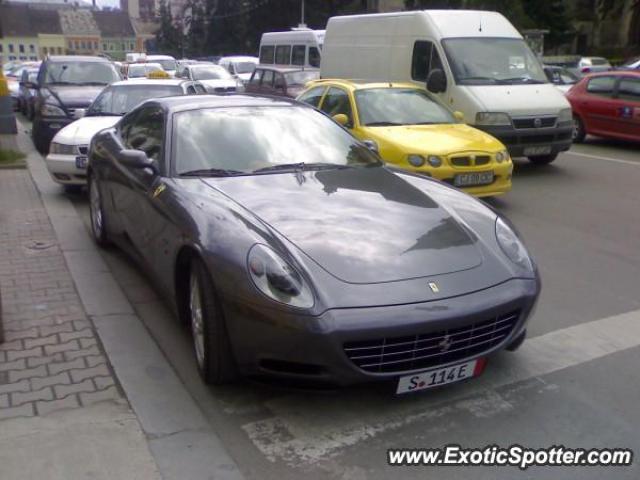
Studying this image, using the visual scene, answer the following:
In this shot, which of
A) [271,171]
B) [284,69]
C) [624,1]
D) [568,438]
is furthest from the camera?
[624,1]

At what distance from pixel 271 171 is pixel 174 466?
7.08ft

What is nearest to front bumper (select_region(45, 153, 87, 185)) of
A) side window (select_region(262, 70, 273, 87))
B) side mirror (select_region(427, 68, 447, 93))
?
side mirror (select_region(427, 68, 447, 93))

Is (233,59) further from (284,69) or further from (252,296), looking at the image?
(252,296)

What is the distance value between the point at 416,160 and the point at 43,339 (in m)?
4.78

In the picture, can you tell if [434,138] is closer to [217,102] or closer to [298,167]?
[217,102]

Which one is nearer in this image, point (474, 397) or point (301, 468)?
point (301, 468)

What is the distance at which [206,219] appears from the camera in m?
3.97

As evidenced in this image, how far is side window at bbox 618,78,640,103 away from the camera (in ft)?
41.8

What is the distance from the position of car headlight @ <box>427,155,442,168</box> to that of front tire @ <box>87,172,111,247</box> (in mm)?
3622

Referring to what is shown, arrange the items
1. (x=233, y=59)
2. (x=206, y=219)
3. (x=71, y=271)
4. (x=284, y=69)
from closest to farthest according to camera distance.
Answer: (x=206, y=219)
(x=71, y=271)
(x=284, y=69)
(x=233, y=59)

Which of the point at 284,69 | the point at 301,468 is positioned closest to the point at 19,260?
the point at 301,468

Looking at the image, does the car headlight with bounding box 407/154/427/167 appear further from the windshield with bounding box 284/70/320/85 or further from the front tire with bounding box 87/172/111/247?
the windshield with bounding box 284/70/320/85

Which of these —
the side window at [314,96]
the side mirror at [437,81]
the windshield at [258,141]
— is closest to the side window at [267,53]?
the side mirror at [437,81]

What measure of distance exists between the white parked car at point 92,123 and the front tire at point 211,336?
15.6 feet
